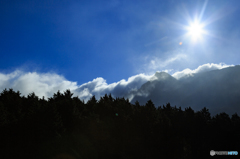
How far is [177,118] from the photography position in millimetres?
61031

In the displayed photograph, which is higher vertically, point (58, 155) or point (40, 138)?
point (40, 138)

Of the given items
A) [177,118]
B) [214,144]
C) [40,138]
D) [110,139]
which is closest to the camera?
[40,138]

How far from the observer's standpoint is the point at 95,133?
1350 inches

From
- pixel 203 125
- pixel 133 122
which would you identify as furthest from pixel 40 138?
pixel 203 125

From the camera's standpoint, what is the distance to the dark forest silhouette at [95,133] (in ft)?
88.2

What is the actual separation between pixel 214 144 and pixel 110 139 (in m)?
33.7

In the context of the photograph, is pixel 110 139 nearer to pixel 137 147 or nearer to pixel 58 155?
pixel 137 147

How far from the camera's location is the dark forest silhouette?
2689 cm

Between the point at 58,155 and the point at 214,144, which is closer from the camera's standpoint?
the point at 58,155

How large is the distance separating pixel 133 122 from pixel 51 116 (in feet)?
72.3

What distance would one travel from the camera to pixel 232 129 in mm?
49125

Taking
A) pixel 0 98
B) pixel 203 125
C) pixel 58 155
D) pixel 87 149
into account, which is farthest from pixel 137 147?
pixel 0 98

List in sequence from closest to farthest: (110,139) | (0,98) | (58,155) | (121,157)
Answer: (58,155), (121,157), (110,139), (0,98)

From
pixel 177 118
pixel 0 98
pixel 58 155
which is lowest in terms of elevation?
pixel 58 155
